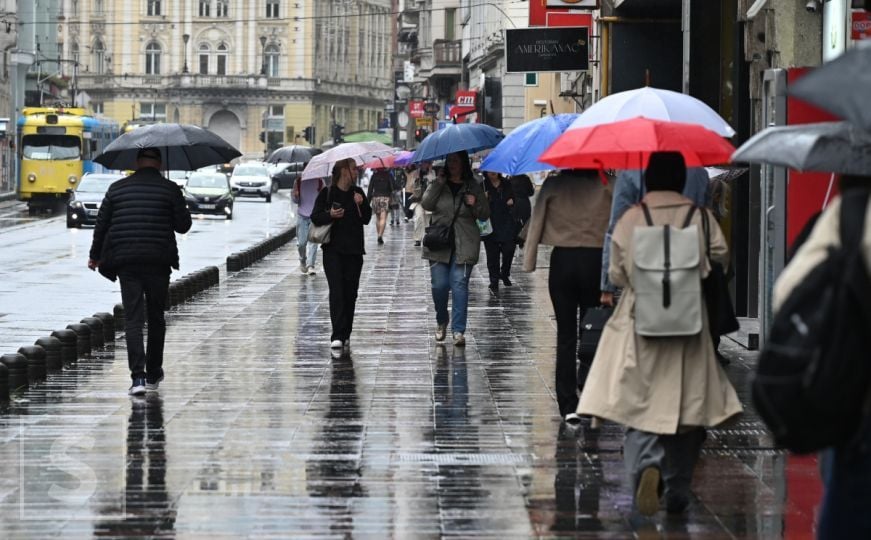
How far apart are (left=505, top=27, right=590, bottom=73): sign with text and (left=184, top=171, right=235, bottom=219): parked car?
28.1 m

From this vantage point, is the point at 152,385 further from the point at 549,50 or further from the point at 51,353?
the point at 549,50

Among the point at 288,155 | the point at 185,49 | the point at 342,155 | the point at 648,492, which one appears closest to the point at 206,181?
the point at 288,155

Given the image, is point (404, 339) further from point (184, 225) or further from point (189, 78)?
point (189, 78)

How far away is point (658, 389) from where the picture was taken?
24.9 ft

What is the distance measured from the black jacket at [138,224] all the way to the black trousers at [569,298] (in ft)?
9.01

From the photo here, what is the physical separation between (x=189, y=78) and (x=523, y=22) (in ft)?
277

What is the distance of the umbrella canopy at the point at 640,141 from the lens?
8641 millimetres

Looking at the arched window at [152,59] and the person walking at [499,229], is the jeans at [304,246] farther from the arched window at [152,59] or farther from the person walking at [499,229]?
the arched window at [152,59]

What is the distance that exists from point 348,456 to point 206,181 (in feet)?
148

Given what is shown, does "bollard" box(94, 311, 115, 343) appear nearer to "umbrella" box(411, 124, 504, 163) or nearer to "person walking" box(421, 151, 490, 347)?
"person walking" box(421, 151, 490, 347)

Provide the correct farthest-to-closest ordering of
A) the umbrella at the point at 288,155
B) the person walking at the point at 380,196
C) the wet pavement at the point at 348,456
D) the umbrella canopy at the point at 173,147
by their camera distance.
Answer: the person walking at the point at 380,196 < the umbrella at the point at 288,155 < the umbrella canopy at the point at 173,147 < the wet pavement at the point at 348,456

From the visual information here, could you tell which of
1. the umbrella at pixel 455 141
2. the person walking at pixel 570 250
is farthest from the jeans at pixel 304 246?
the person walking at pixel 570 250

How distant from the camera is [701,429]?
25.2ft

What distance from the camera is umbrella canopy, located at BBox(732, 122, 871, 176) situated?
543 centimetres
